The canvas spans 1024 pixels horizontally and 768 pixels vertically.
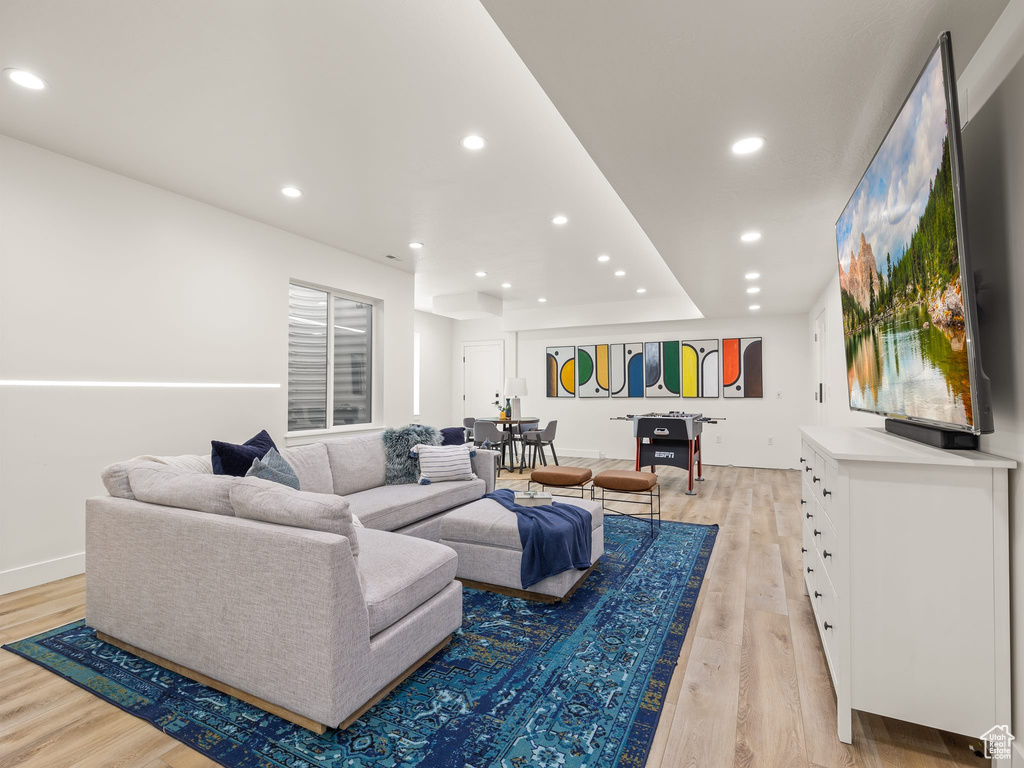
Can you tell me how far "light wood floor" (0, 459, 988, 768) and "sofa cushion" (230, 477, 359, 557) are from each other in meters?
0.76

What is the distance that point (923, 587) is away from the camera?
5.15ft

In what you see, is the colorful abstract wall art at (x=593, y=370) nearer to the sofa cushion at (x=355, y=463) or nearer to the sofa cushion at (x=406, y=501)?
the sofa cushion at (x=406, y=501)

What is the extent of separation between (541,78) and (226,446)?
8.21ft

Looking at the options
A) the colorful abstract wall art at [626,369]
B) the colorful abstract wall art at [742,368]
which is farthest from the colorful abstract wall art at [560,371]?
the colorful abstract wall art at [742,368]

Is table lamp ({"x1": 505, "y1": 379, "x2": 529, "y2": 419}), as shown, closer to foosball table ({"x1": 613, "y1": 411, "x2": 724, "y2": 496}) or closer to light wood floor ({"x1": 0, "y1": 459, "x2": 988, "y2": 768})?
foosball table ({"x1": 613, "y1": 411, "x2": 724, "y2": 496})

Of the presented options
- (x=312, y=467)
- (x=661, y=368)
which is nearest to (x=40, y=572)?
(x=312, y=467)

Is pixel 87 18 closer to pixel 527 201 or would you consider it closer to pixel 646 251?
pixel 527 201

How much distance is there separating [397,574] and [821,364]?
606cm

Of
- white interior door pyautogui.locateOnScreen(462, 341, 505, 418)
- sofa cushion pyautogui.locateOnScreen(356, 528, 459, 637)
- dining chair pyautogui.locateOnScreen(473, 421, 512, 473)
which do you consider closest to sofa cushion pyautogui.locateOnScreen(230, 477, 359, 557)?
sofa cushion pyautogui.locateOnScreen(356, 528, 459, 637)

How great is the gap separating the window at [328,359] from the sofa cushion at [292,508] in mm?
3161

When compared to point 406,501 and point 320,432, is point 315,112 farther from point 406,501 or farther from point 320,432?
point 320,432

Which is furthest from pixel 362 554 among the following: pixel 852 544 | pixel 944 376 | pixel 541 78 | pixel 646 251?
pixel 646 251

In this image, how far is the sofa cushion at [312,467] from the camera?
3416mm

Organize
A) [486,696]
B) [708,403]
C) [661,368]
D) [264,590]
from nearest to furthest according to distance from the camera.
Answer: [264,590] < [486,696] < [708,403] < [661,368]
